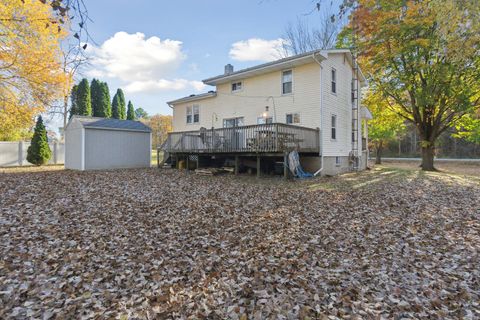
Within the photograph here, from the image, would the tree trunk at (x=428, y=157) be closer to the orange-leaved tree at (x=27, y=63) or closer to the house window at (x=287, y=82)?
the house window at (x=287, y=82)

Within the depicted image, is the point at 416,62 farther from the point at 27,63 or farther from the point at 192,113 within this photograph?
the point at 27,63

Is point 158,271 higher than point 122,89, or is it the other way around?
point 122,89

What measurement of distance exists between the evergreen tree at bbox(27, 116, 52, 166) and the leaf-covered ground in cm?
1360

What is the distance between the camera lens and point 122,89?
38156 mm

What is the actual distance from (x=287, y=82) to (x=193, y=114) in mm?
7638

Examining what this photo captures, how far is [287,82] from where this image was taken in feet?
49.0

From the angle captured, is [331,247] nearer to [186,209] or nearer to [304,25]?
[186,209]

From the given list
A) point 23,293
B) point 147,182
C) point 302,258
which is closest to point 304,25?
point 147,182

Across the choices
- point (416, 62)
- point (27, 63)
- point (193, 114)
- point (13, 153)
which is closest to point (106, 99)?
point (13, 153)

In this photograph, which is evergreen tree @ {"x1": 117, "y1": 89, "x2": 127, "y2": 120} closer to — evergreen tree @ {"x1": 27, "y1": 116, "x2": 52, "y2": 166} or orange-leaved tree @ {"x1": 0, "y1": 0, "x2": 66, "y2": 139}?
evergreen tree @ {"x1": 27, "y1": 116, "x2": 52, "y2": 166}

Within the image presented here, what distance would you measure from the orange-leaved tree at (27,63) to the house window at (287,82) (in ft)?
38.2

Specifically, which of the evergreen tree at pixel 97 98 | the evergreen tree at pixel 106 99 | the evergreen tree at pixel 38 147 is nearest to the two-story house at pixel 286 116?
the evergreen tree at pixel 38 147

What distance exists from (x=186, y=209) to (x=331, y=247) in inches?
147

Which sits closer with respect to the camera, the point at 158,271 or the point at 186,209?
the point at 158,271
